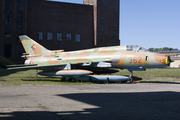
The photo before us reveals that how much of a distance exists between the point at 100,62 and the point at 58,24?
4395 cm

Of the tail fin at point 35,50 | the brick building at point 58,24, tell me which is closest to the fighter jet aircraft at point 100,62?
the tail fin at point 35,50

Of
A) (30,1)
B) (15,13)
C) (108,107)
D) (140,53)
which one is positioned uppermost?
A: (30,1)

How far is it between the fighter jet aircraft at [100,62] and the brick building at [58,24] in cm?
3767

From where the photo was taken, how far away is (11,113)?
19.0ft

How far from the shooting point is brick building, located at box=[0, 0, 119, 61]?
175ft

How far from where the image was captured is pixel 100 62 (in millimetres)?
16438

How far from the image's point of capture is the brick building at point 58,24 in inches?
2099

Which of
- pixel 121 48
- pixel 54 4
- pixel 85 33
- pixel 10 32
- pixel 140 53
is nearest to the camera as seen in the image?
pixel 140 53

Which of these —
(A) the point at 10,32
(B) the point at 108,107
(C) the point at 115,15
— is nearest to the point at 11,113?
(B) the point at 108,107

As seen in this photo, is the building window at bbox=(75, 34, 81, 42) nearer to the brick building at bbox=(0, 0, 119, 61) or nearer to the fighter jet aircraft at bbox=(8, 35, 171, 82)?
the brick building at bbox=(0, 0, 119, 61)

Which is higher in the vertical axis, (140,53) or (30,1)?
(30,1)

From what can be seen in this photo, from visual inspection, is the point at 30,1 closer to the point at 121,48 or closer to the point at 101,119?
the point at 121,48

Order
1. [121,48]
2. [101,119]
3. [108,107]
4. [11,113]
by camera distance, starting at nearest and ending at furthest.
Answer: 1. [101,119]
2. [11,113]
3. [108,107]
4. [121,48]

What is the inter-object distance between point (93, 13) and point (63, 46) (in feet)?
41.9
